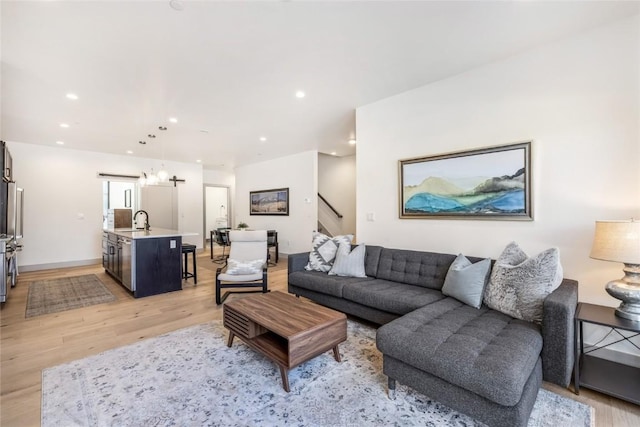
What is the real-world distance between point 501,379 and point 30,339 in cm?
409

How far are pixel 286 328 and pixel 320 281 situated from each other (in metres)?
1.28

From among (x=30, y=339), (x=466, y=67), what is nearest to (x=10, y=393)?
(x=30, y=339)

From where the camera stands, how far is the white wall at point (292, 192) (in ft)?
22.1

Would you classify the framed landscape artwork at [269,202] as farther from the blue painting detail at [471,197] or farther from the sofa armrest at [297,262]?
the blue painting detail at [471,197]

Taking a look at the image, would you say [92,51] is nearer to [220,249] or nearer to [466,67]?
[466,67]

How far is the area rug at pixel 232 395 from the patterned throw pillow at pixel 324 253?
4.13ft

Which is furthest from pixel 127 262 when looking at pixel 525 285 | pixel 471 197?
pixel 525 285

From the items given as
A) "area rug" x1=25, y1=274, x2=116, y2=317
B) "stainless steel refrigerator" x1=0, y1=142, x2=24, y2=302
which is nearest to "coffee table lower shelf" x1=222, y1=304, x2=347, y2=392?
"area rug" x1=25, y1=274, x2=116, y2=317

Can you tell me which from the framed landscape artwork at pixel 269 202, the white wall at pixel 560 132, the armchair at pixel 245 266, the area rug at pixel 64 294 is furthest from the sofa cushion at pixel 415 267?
the framed landscape artwork at pixel 269 202

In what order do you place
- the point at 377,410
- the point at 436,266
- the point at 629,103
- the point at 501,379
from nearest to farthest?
the point at 501,379, the point at 377,410, the point at 629,103, the point at 436,266

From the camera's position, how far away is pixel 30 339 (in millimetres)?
2801

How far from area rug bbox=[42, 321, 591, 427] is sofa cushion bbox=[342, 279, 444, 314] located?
429 millimetres

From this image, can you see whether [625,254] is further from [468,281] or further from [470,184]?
[470,184]

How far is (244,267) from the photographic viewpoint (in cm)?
397
